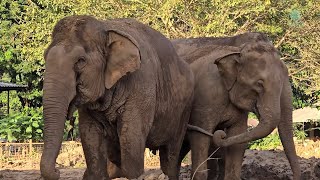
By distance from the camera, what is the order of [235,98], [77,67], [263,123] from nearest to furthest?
[77,67], [263,123], [235,98]

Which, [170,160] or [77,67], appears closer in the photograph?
[77,67]

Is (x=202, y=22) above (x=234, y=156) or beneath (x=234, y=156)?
above

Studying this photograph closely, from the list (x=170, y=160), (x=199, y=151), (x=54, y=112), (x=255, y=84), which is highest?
(x=255, y=84)

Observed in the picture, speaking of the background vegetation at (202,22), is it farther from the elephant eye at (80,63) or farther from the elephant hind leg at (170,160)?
the elephant eye at (80,63)

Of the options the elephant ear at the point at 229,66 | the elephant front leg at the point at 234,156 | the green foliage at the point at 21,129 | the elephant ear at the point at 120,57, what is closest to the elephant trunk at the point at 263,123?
the elephant front leg at the point at 234,156

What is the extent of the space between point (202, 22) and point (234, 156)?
41.8 ft

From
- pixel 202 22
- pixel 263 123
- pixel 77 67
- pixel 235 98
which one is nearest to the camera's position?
pixel 77 67

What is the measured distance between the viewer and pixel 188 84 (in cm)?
898

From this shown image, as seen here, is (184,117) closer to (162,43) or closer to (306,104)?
(162,43)

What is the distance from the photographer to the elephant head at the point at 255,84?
902 cm

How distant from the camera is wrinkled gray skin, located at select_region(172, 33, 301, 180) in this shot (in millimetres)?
9047

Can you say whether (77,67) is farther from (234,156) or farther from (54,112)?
(234,156)

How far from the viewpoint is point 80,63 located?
22.4ft

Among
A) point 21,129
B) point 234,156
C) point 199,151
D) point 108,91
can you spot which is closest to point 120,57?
point 108,91
